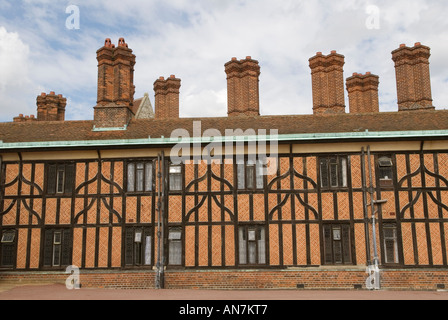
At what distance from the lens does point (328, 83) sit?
20.5m

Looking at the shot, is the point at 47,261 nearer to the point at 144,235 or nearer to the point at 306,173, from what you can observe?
the point at 144,235

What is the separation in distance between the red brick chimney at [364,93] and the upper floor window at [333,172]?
6.84 m

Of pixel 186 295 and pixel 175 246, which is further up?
pixel 175 246

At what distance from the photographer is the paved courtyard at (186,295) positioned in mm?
11703

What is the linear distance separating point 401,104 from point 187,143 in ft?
32.8

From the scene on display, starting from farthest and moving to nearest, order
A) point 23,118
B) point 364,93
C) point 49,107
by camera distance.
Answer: point 23,118 → point 49,107 → point 364,93

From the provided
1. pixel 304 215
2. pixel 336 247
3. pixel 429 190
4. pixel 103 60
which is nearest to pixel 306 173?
pixel 304 215

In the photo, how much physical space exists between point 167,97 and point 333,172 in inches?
397

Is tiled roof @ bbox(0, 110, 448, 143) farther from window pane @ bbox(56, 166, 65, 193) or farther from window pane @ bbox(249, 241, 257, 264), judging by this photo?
window pane @ bbox(249, 241, 257, 264)

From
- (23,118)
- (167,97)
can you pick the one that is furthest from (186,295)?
(23,118)

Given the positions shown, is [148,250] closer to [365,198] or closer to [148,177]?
[148,177]

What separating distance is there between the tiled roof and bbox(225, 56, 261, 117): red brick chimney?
6.05 feet

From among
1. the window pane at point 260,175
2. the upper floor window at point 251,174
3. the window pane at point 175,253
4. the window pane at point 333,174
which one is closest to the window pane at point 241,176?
the upper floor window at point 251,174
